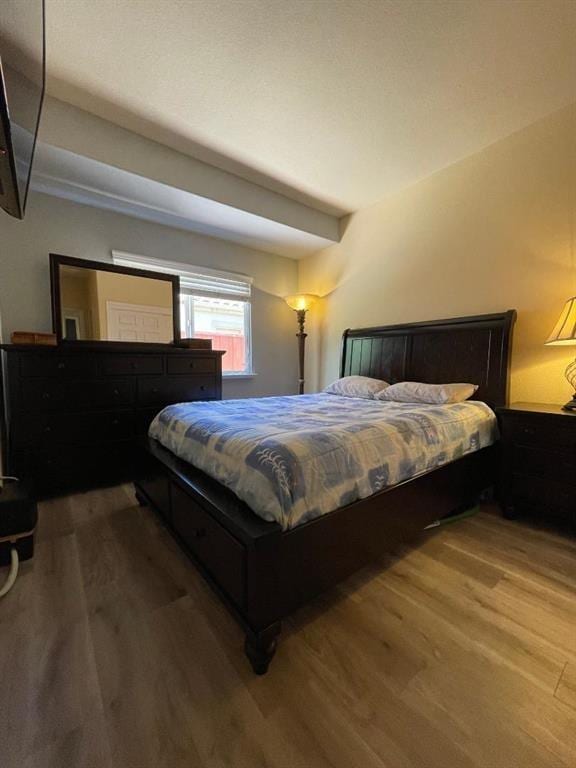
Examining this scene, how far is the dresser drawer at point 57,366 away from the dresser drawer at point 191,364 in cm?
61

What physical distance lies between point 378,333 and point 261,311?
4.95ft

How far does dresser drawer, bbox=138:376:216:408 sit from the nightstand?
7.88 feet

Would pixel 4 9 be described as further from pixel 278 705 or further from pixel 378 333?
pixel 378 333

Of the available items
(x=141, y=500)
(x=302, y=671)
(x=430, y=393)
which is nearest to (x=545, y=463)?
(x=430, y=393)

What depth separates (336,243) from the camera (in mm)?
3713

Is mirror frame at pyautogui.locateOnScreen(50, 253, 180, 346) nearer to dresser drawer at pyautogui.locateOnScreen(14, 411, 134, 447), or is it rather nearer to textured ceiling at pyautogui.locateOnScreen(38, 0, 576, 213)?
dresser drawer at pyautogui.locateOnScreen(14, 411, 134, 447)

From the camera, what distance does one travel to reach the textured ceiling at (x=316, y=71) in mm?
1531

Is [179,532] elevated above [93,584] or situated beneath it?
elevated above

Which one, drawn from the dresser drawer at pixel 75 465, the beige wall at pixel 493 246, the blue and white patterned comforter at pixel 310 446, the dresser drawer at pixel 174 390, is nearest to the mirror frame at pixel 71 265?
the dresser drawer at pixel 174 390

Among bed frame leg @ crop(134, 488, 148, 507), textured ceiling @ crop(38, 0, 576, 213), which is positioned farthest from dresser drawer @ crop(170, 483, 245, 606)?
textured ceiling @ crop(38, 0, 576, 213)

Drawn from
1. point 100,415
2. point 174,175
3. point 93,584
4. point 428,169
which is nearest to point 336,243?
point 428,169

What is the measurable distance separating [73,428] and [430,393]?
108 inches

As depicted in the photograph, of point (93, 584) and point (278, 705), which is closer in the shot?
point (278, 705)

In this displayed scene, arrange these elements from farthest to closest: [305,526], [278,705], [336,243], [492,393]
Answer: [336,243]
[492,393]
[305,526]
[278,705]
